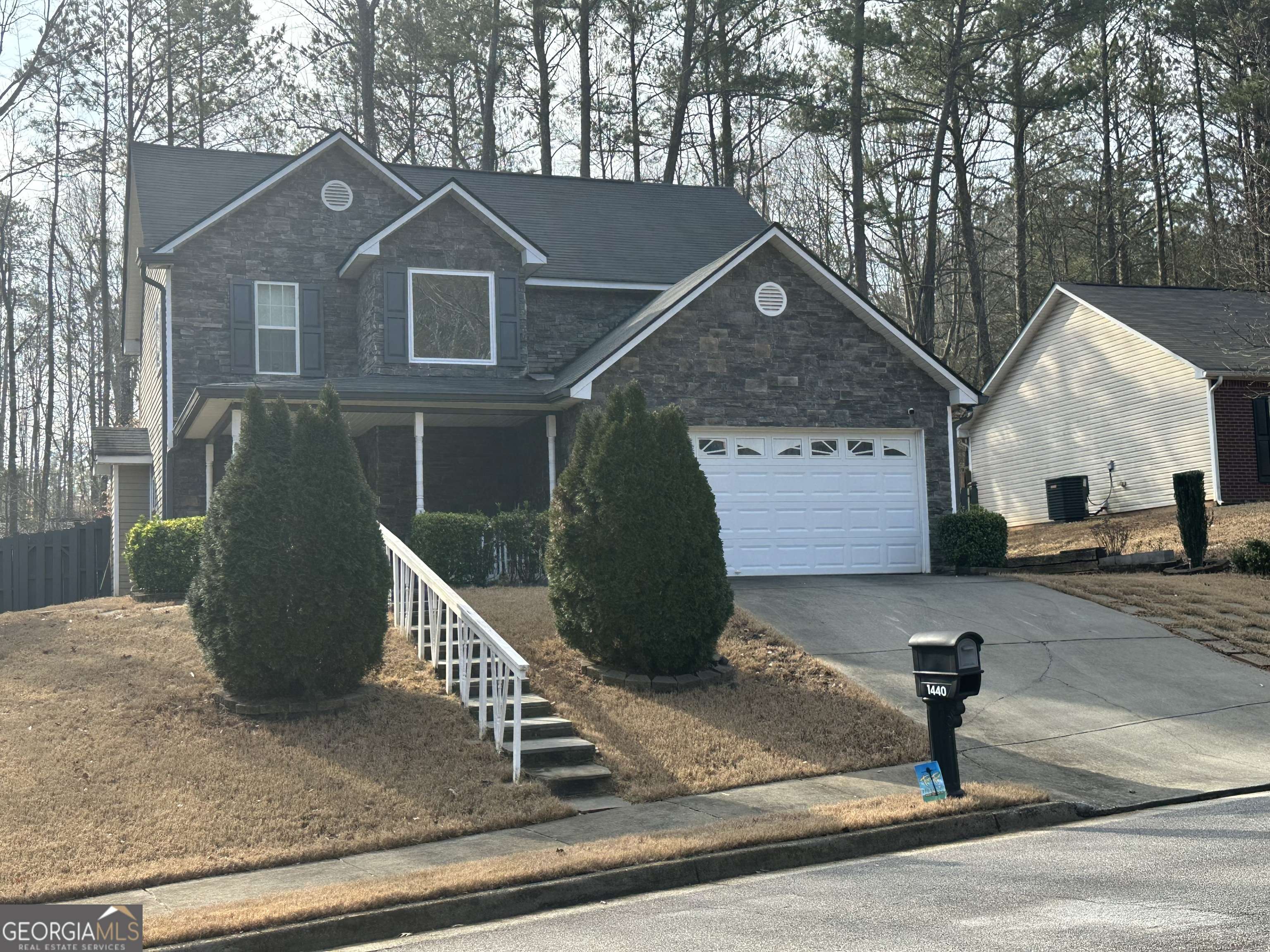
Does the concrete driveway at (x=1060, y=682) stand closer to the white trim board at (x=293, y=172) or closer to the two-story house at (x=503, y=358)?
the two-story house at (x=503, y=358)

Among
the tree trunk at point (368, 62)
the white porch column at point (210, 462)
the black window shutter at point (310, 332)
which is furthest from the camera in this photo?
the tree trunk at point (368, 62)

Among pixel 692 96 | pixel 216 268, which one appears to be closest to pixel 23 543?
pixel 216 268

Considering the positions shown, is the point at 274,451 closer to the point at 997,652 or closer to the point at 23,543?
the point at 997,652

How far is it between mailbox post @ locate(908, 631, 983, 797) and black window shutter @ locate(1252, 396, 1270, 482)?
19049 mm

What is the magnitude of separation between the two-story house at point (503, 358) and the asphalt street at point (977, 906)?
10.6 m

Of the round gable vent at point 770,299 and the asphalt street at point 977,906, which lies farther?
the round gable vent at point 770,299

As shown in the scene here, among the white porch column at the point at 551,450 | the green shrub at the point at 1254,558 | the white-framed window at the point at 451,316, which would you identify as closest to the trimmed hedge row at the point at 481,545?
the white porch column at the point at 551,450

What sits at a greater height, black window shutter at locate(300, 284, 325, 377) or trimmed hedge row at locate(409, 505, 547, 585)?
black window shutter at locate(300, 284, 325, 377)

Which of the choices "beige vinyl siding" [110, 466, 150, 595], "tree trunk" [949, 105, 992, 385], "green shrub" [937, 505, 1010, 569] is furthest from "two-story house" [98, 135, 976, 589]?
"tree trunk" [949, 105, 992, 385]

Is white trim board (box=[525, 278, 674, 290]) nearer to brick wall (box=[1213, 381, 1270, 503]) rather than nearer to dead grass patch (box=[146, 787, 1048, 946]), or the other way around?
brick wall (box=[1213, 381, 1270, 503])

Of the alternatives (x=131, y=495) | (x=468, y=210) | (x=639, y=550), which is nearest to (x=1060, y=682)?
(x=639, y=550)

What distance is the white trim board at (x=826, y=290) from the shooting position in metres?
16.9

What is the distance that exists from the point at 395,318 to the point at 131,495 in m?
7.35

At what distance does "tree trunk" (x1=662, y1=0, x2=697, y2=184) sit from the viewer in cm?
3011
